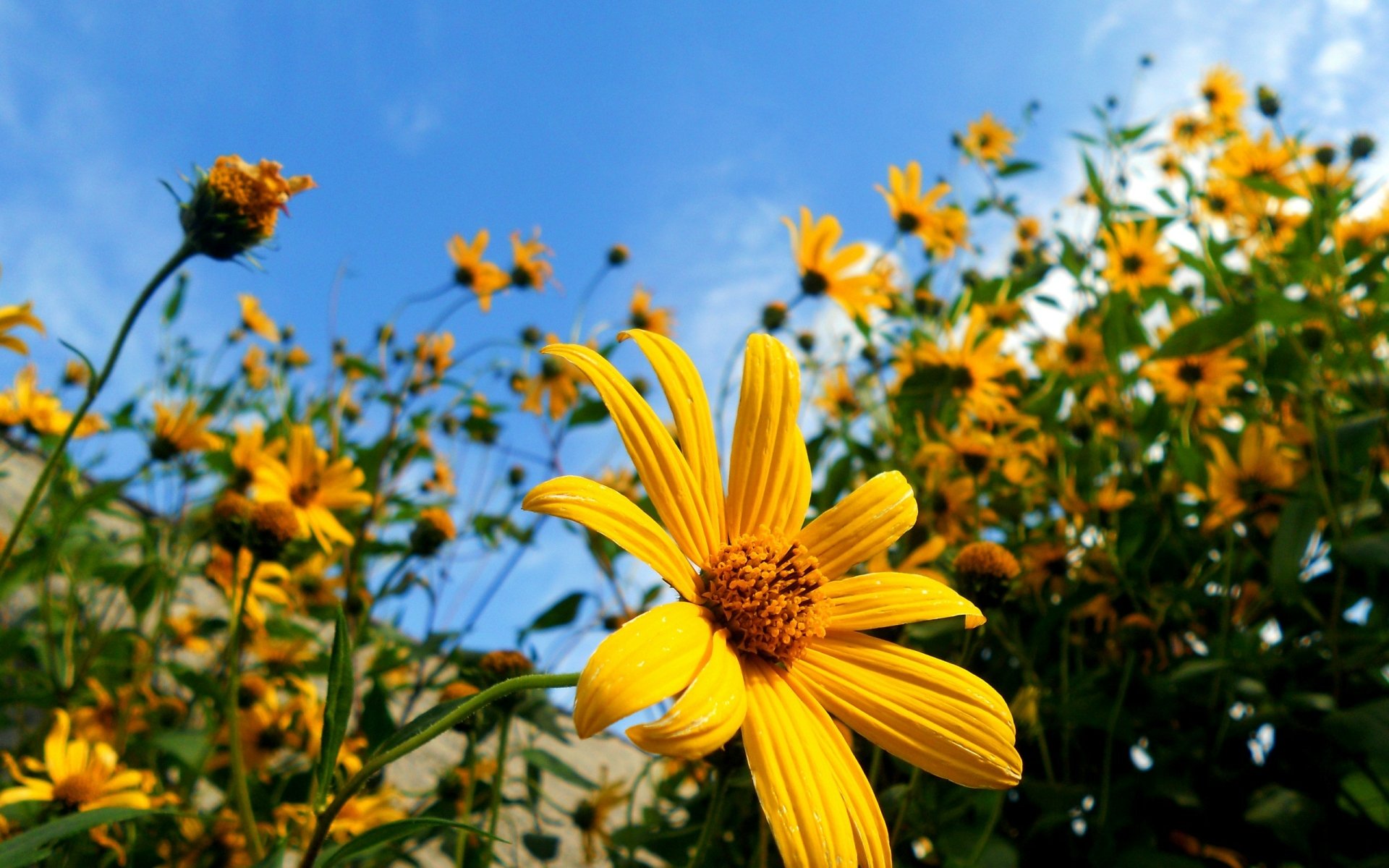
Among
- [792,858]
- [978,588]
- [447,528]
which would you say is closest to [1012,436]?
[978,588]

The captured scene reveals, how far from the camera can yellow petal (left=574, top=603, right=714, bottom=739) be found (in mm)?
484

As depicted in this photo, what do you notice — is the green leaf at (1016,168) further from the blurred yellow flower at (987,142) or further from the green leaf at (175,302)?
the green leaf at (175,302)

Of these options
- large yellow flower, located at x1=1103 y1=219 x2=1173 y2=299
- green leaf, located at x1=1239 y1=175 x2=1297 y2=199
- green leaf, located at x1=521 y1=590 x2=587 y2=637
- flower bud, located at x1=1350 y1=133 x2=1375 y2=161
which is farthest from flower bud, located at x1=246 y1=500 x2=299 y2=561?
flower bud, located at x1=1350 y1=133 x2=1375 y2=161

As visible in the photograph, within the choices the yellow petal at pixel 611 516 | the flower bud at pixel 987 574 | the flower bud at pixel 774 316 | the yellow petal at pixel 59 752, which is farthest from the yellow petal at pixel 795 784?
the flower bud at pixel 774 316

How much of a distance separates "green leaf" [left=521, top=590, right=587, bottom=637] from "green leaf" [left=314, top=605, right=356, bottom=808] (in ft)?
3.08

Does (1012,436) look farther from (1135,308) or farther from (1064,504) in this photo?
(1135,308)

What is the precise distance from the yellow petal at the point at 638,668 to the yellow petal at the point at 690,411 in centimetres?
14

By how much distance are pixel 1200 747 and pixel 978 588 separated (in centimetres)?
69

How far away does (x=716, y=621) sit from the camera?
2.25 feet

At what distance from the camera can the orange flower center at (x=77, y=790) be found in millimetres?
1222

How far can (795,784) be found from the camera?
1.90 ft

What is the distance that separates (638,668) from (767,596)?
192mm

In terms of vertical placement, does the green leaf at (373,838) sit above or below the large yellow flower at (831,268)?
below

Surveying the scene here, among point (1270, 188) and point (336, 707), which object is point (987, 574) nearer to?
point (336, 707)
